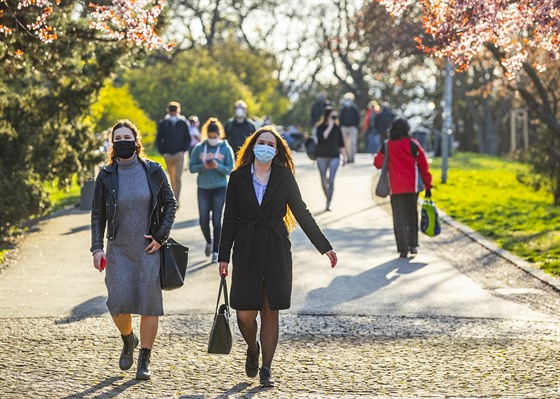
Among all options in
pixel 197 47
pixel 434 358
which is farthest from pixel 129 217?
pixel 197 47

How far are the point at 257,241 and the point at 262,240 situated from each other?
0.03m

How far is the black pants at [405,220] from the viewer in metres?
14.6

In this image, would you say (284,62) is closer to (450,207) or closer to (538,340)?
(450,207)

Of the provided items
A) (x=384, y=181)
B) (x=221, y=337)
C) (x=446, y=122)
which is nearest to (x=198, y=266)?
(x=384, y=181)

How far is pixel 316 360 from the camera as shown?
8625 millimetres

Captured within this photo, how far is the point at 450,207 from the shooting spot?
21.6 metres

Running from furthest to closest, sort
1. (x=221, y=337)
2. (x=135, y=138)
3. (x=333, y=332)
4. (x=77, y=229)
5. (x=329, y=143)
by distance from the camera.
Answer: (x=329, y=143) → (x=77, y=229) → (x=333, y=332) → (x=135, y=138) → (x=221, y=337)

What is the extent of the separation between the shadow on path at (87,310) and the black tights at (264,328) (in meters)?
2.64

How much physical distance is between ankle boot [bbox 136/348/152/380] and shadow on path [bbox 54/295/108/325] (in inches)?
89.5

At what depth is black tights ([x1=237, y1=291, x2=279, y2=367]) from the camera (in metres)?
7.92

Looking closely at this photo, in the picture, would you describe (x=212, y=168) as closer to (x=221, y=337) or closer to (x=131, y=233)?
(x=131, y=233)

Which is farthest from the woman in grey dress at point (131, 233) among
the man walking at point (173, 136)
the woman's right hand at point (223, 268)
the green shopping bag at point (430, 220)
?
the man walking at point (173, 136)

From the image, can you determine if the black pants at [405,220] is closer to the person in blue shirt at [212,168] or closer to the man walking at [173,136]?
the person in blue shirt at [212,168]

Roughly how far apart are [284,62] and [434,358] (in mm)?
55606
